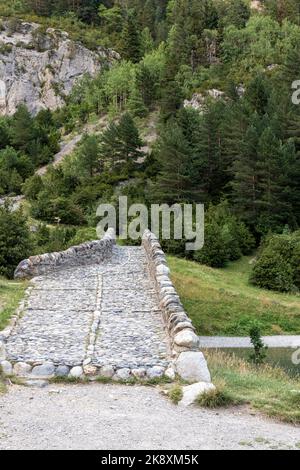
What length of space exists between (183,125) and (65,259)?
129ft

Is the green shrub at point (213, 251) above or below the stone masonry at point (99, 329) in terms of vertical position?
below

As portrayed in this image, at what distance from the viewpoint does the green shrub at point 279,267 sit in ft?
116

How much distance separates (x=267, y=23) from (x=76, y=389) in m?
97.5

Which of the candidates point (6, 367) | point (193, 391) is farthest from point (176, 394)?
point (6, 367)

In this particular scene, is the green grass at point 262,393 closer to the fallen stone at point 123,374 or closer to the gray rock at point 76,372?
the fallen stone at point 123,374

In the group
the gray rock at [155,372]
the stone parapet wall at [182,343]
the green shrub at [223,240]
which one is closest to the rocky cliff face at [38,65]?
the green shrub at [223,240]

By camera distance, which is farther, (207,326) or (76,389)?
(207,326)

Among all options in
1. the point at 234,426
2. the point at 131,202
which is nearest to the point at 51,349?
the point at 234,426

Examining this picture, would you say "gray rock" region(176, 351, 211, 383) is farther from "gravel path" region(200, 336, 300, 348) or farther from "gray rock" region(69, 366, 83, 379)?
"gravel path" region(200, 336, 300, 348)

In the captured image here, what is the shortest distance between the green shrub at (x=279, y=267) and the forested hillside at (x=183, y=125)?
379 centimetres

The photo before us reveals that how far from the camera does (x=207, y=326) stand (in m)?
28.4

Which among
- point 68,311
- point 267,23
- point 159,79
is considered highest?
point 267,23

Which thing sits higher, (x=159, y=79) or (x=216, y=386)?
(x=159, y=79)
